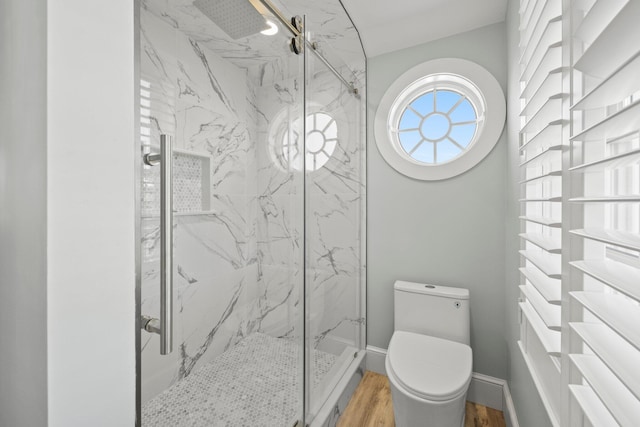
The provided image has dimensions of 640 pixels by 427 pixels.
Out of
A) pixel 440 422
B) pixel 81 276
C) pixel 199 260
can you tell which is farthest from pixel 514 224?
pixel 81 276

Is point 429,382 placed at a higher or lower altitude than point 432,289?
lower

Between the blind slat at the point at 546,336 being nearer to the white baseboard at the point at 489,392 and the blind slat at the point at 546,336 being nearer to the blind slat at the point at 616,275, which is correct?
the blind slat at the point at 616,275

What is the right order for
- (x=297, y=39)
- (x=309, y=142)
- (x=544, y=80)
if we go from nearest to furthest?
(x=544, y=80)
(x=297, y=39)
(x=309, y=142)

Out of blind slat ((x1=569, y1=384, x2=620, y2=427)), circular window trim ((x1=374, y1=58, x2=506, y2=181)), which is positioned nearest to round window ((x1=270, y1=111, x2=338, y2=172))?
circular window trim ((x1=374, y1=58, x2=506, y2=181))

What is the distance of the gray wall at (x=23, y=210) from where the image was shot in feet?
1.26

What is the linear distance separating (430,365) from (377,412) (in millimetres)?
529

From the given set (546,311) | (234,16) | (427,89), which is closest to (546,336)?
(546,311)

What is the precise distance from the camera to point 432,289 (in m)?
1.72

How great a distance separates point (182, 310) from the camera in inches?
29.5

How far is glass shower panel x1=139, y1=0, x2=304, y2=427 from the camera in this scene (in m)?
0.65

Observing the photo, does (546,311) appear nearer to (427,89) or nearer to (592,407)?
(592,407)

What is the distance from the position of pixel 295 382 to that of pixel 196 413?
19.7 inches

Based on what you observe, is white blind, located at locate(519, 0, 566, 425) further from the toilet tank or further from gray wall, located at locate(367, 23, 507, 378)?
gray wall, located at locate(367, 23, 507, 378)

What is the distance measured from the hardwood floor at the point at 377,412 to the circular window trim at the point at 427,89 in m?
1.40
